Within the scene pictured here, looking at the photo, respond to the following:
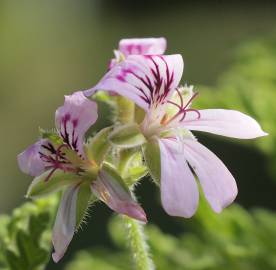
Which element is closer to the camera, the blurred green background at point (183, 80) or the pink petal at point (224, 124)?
the pink petal at point (224, 124)

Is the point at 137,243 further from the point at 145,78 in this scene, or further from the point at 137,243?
the point at 145,78

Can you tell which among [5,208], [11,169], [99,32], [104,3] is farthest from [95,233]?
[104,3]

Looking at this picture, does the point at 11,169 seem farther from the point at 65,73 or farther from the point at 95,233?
the point at 65,73

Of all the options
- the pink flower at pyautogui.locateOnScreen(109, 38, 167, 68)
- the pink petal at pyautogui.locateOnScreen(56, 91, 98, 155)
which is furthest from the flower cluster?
the pink flower at pyautogui.locateOnScreen(109, 38, 167, 68)

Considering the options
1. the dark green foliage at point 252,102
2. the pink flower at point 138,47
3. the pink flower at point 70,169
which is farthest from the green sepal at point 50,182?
the dark green foliage at point 252,102

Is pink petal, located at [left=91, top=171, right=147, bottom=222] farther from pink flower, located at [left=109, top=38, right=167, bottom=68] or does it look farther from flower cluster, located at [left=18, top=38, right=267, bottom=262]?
pink flower, located at [left=109, top=38, right=167, bottom=68]

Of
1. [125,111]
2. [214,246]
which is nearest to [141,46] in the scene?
[125,111]

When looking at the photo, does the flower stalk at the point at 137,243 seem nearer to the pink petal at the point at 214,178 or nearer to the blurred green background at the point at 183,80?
the pink petal at the point at 214,178
